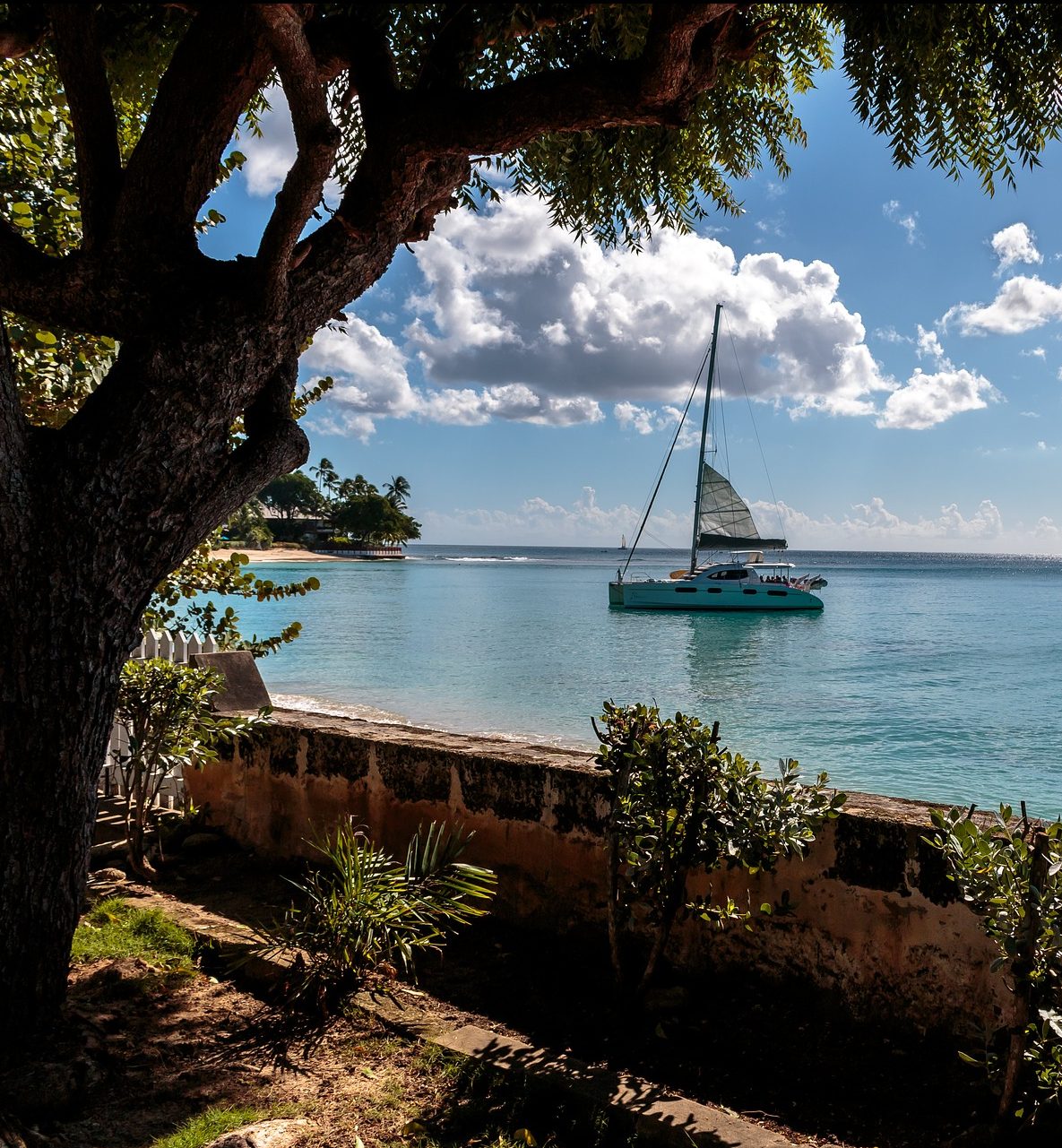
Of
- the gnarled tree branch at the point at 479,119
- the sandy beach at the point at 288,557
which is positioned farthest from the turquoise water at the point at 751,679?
the sandy beach at the point at 288,557

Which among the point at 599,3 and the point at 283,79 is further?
the point at 599,3

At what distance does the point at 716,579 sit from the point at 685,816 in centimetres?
4359

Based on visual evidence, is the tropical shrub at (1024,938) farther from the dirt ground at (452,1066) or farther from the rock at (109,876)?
the rock at (109,876)

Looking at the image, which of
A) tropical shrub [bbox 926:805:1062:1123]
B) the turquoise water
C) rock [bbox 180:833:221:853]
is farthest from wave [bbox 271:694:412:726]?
tropical shrub [bbox 926:805:1062:1123]

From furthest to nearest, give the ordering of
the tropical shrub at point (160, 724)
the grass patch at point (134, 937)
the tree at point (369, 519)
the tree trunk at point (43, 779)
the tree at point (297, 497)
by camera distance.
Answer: the tree at point (297, 497)
the tree at point (369, 519)
the tropical shrub at point (160, 724)
the grass patch at point (134, 937)
the tree trunk at point (43, 779)

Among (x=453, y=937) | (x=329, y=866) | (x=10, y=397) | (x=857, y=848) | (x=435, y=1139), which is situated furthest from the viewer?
(x=329, y=866)

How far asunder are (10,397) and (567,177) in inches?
134

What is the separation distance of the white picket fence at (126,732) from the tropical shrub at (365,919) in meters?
2.12

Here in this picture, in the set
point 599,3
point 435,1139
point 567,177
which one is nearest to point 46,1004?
point 435,1139

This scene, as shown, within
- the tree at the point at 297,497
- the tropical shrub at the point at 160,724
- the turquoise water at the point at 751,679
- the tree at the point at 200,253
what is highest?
the tree at the point at 297,497

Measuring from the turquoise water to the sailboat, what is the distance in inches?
34.7

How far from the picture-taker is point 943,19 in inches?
135

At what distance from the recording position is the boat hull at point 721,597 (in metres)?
44.6

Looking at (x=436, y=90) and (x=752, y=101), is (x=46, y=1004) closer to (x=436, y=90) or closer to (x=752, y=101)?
(x=436, y=90)
